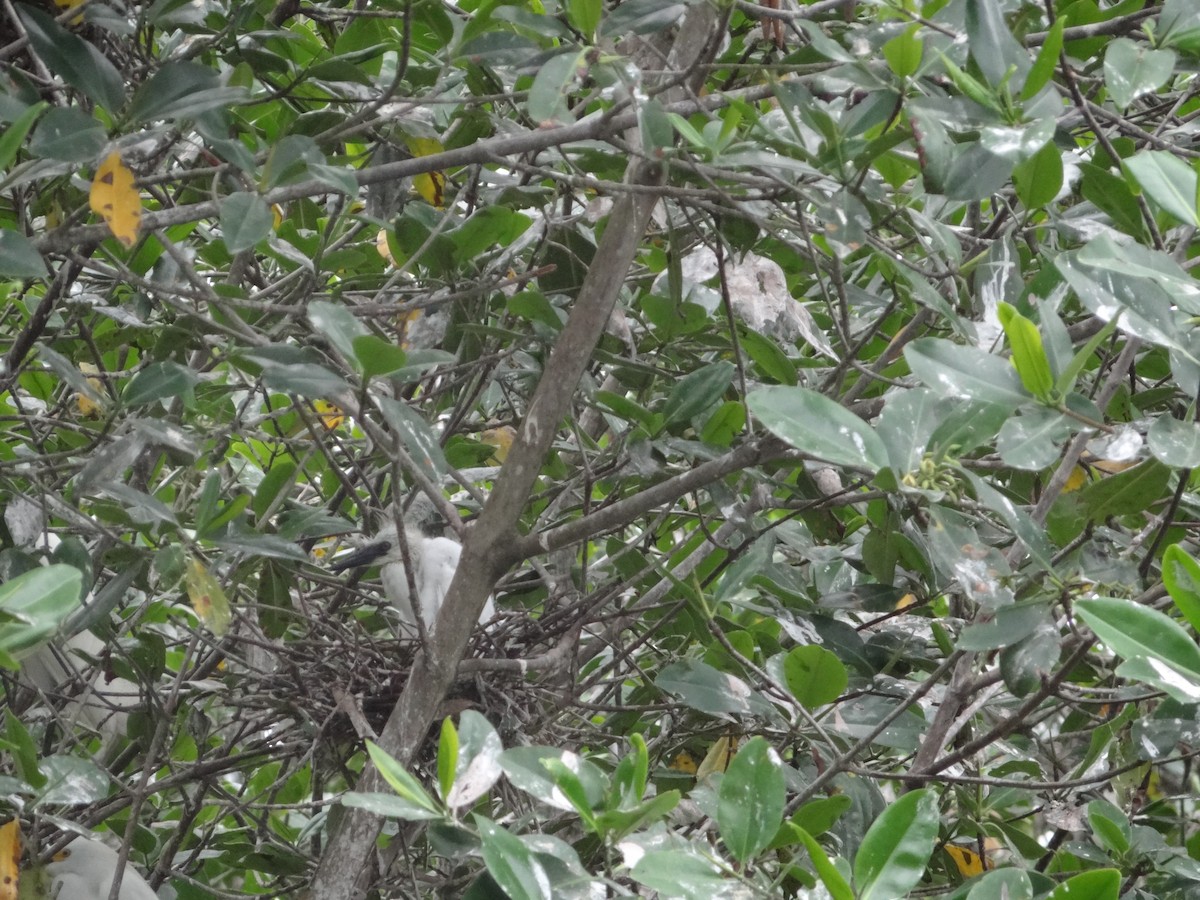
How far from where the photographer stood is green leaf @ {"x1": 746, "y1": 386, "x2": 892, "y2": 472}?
100 cm

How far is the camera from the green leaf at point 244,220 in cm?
125

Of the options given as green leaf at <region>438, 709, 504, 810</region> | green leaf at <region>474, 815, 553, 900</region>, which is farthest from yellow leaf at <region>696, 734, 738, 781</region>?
green leaf at <region>474, 815, 553, 900</region>

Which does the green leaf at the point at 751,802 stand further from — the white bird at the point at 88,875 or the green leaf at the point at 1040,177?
the white bird at the point at 88,875

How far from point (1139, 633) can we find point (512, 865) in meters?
0.55

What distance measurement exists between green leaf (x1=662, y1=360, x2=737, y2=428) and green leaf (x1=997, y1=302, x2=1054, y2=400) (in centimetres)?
64

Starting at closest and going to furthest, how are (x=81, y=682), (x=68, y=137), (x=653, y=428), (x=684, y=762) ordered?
(x=68, y=137) < (x=653, y=428) < (x=81, y=682) < (x=684, y=762)

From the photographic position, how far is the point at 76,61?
131 centimetres

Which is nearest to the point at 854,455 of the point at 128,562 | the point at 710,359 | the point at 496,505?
the point at 496,505

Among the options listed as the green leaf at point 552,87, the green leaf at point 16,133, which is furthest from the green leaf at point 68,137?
the green leaf at point 552,87

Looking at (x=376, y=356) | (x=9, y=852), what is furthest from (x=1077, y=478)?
(x=9, y=852)

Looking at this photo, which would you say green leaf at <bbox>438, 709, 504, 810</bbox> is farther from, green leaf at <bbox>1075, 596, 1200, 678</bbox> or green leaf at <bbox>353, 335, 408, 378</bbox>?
green leaf at <bbox>1075, 596, 1200, 678</bbox>

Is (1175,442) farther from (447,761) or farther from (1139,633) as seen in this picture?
(447,761)

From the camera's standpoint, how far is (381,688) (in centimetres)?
→ 204

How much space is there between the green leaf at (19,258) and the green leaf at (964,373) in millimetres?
911
